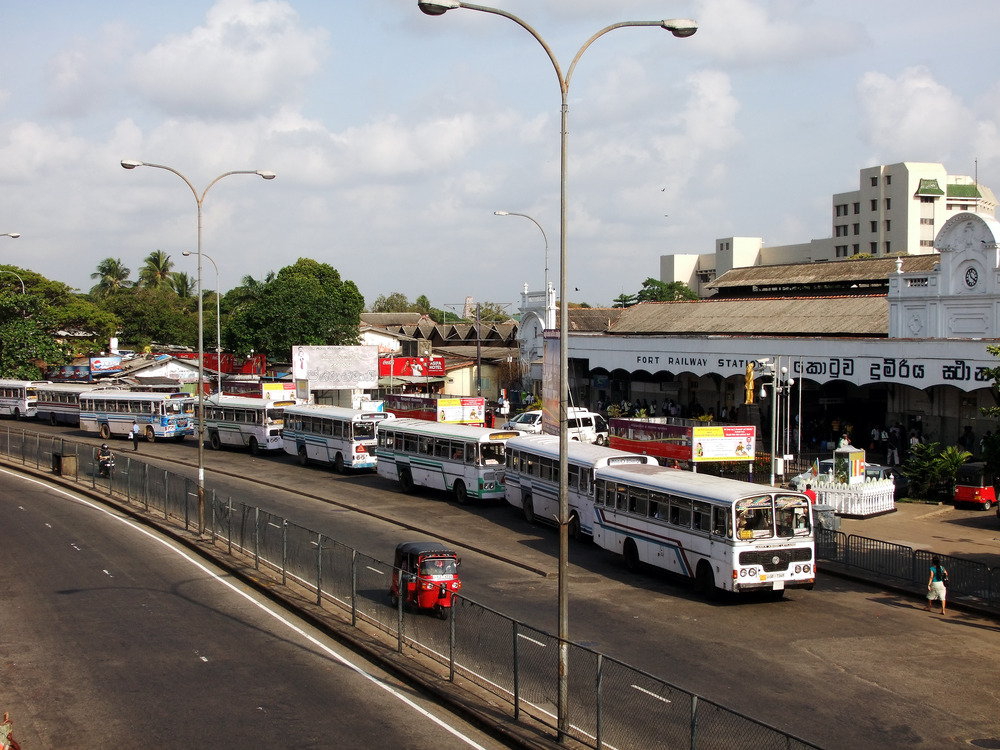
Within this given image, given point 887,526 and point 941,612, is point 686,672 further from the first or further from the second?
point 887,526

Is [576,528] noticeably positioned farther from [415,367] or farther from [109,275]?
[109,275]

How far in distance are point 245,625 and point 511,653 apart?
22.1ft

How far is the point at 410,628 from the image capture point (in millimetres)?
17344

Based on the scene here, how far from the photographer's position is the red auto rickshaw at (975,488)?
3161 centimetres

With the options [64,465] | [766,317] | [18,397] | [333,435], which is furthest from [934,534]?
[18,397]

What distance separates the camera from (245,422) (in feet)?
159

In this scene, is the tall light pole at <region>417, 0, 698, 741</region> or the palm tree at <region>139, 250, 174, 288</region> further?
the palm tree at <region>139, 250, 174, 288</region>

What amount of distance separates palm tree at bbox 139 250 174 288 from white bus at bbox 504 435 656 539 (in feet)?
357

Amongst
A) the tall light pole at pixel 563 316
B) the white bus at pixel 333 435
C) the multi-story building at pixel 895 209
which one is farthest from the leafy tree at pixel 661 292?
the tall light pole at pixel 563 316

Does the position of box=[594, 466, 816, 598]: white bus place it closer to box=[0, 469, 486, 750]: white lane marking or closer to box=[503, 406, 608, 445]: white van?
box=[0, 469, 486, 750]: white lane marking

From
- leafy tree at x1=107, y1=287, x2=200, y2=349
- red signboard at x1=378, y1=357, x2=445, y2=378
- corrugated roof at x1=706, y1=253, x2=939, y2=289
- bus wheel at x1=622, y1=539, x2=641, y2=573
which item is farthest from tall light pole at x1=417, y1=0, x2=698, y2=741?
leafy tree at x1=107, y1=287, x2=200, y2=349

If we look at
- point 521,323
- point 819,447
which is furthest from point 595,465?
point 521,323

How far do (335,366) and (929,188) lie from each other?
229 ft

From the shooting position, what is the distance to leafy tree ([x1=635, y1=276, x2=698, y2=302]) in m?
116
